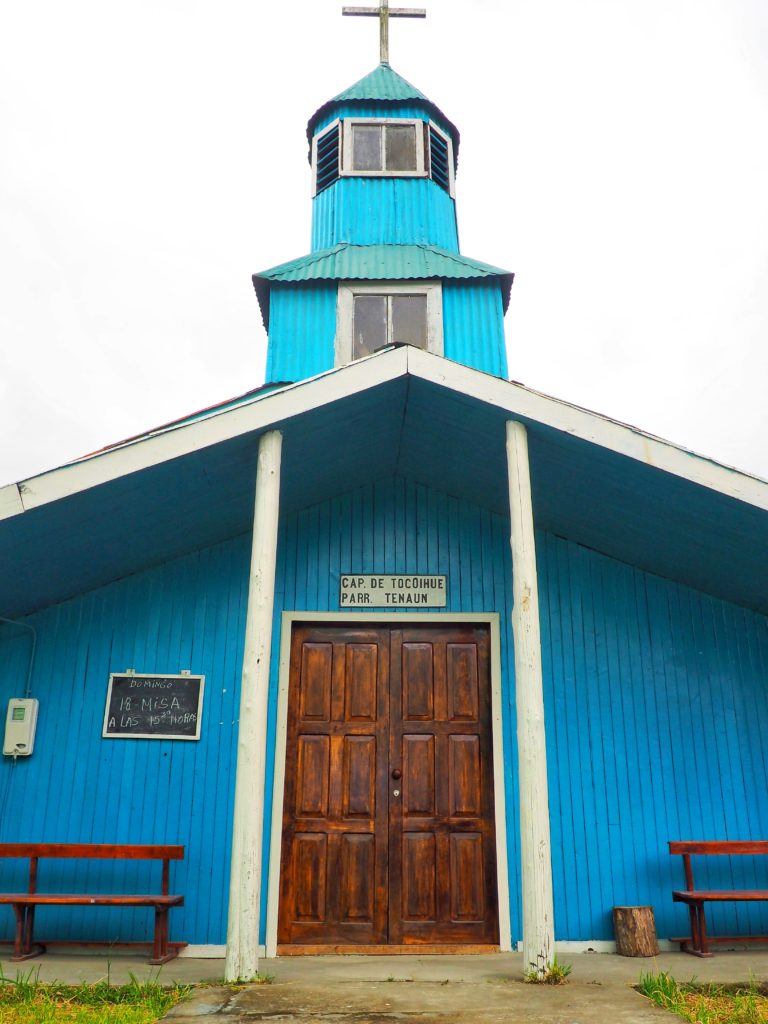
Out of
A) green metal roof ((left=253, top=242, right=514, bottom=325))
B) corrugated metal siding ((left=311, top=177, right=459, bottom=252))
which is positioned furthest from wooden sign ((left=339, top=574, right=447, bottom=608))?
corrugated metal siding ((left=311, top=177, right=459, bottom=252))

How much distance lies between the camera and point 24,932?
615cm

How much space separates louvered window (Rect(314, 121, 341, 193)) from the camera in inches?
447

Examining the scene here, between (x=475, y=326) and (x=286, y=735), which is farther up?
(x=475, y=326)

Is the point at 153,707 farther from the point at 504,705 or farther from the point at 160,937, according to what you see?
the point at 504,705

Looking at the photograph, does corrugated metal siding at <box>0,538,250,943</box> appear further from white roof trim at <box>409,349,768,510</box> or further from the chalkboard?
white roof trim at <box>409,349,768,510</box>

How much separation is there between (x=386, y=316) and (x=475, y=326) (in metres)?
1.05

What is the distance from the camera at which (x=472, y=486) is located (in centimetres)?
730

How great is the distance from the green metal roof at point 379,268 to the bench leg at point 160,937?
6.80 metres

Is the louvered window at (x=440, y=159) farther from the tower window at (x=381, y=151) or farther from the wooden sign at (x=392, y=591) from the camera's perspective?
the wooden sign at (x=392, y=591)

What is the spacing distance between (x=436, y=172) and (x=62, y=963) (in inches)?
396

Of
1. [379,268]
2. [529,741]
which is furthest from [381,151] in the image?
[529,741]

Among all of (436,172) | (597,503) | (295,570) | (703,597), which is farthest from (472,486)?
(436,172)

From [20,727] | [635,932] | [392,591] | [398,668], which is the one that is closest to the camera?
[635,932]

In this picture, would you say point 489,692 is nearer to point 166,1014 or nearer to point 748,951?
point 748,951
